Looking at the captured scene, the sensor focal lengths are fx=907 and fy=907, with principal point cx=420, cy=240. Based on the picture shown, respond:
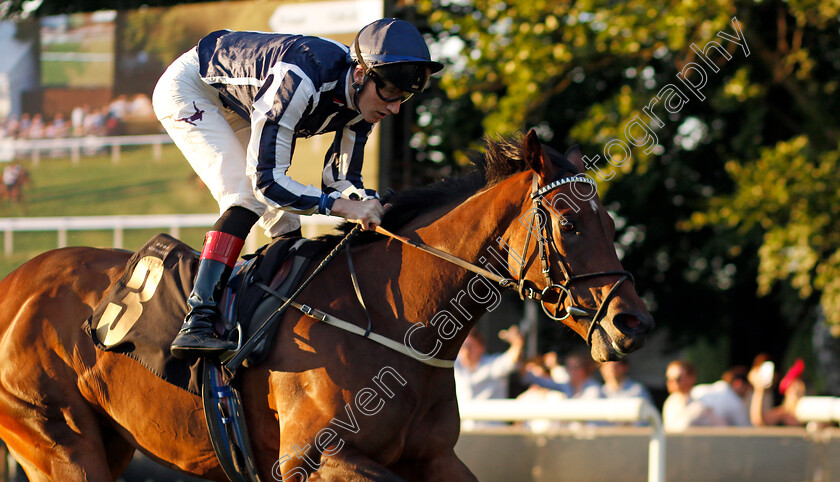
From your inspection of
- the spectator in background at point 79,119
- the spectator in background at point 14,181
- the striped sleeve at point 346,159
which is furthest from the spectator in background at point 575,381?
the spectator in background at point 14,181

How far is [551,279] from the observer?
10.5ft

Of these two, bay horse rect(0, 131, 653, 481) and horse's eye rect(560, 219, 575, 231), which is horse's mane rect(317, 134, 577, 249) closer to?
bay horse rect(0, 131, 653, 481)

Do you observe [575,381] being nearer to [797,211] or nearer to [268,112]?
[797,211]

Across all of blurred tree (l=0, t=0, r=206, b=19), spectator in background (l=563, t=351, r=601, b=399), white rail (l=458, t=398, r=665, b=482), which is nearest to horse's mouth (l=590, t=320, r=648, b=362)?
white rail (l=458, t=398, r=665, b=482)

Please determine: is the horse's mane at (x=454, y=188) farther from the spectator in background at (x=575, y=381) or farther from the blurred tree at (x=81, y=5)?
the blurred tree at (x=81, y=5)

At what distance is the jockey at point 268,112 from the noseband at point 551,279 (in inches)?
25.3

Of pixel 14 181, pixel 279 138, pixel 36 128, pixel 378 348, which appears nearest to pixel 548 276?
pixel 378 348

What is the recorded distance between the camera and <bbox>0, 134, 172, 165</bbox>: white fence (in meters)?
9.43

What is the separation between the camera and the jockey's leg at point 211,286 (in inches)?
134

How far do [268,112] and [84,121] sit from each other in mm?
6982

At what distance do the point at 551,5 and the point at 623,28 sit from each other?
96 cm

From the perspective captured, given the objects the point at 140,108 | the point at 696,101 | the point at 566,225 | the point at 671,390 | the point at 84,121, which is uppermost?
the point at 566,225

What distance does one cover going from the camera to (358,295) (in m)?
3.46

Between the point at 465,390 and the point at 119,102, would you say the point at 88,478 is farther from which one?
the point at 119,102
